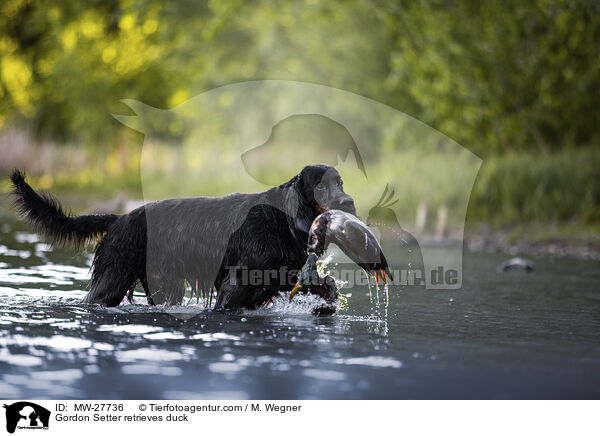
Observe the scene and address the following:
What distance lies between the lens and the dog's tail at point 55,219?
6.48 metres

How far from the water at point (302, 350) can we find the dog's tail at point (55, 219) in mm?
636

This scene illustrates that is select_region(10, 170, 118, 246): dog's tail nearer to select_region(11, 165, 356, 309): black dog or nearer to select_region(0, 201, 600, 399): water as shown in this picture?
select_region(11, 165, 356, 309): black dog

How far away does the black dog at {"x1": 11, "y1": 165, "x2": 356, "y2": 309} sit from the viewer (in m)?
6.03

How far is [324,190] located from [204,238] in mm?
1233

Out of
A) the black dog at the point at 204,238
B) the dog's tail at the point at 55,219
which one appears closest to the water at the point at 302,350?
the black dog at the point at 204,238

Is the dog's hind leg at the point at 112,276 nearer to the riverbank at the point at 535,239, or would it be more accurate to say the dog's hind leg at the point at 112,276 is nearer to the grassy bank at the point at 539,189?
the riverbank at the point at 535,239

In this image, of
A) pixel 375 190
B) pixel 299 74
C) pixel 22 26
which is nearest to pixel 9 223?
pixel 375 190

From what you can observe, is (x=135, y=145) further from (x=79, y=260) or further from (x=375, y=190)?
(x=79, y=260)

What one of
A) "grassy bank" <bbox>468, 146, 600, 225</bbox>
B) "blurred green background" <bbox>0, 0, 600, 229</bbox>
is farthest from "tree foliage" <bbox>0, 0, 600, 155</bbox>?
"grassy bank" <bbox>468, 146, 600, 225</bbox>

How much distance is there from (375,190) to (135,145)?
16.2 metres

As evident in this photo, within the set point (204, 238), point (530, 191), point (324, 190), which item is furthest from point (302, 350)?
point (530, 191)

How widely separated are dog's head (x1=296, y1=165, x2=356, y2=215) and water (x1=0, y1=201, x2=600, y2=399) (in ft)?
3.17

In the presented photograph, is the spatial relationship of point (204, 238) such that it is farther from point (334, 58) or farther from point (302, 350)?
point (334, 58)
